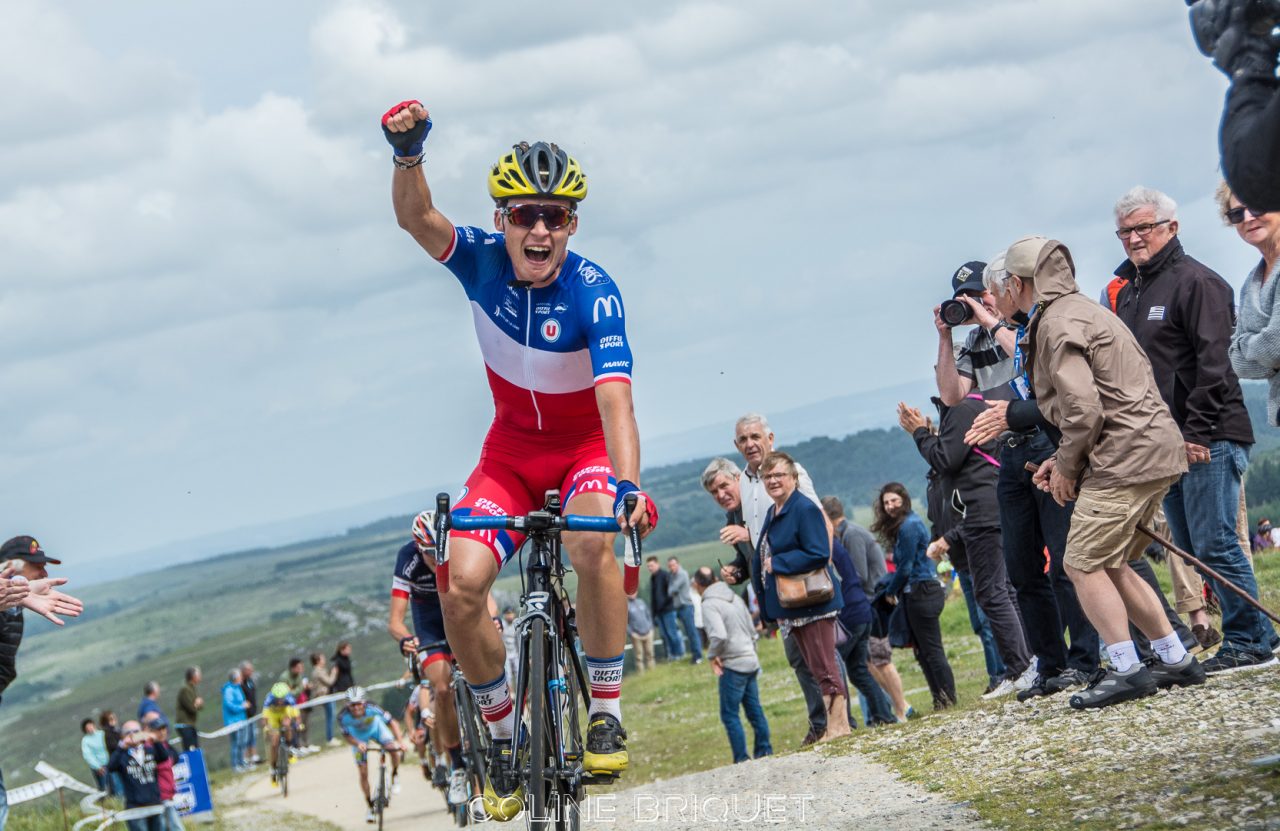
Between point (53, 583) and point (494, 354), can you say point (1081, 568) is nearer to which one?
point (494, 354)

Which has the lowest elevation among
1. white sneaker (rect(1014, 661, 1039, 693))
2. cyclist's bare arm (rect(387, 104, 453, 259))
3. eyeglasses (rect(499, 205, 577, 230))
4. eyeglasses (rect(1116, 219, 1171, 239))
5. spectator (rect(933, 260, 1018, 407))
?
white sneaker (rect(1014, 661, 1039, 693))

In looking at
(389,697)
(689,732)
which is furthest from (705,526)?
(689,732)

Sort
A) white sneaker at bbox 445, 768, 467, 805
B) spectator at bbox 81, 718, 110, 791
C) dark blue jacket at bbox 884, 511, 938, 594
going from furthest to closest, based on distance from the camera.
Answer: spectator at bbox 81, 718, 110, 791
white sneaker at bbox 445, 768, 467, 805
dark blue jacket at bbox 884, 511, 938, 594

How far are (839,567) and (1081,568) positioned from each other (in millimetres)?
4610

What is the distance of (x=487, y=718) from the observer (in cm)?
796

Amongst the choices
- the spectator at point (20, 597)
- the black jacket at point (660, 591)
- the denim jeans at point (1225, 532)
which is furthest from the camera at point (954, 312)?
the black jacket at point (660, 591)

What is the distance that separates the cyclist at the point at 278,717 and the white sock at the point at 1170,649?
73.0ft

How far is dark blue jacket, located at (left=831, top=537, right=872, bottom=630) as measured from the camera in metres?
13.0

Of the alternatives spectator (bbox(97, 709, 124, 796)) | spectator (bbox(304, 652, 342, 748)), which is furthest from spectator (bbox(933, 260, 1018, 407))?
spectator (bbox(304, 652, 342, 748))

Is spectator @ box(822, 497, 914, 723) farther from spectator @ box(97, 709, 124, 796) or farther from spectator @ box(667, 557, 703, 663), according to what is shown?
spectator @ box(667, 557, 703, 663)

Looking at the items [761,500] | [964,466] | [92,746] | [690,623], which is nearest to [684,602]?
[690,623]

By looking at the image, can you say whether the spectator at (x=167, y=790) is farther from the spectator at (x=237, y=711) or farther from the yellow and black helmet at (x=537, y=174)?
the spectator at (x=237, y=711)

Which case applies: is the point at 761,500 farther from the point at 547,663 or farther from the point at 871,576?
the point at 547,663

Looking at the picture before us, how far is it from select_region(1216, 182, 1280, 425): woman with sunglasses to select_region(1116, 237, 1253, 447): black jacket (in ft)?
2.77
